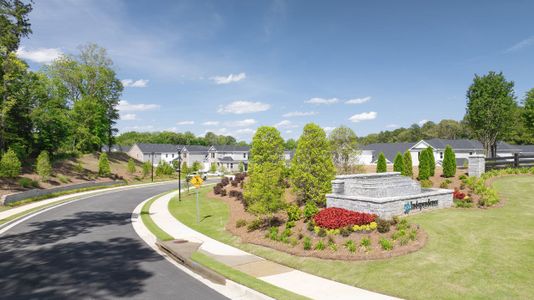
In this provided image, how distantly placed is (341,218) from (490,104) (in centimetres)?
2738

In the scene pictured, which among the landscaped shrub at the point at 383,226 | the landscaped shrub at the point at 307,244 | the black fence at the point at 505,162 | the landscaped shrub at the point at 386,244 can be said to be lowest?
the landscaped shrub at the point at 307,244

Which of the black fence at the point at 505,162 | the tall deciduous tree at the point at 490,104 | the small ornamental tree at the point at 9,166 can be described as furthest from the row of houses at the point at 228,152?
the small ornamental tree at the point at 9,166

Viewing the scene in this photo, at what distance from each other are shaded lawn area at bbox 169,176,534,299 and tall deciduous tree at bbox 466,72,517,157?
19.7 meters

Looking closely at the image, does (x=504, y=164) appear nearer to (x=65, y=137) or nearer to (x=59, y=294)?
(x=59, y=294)

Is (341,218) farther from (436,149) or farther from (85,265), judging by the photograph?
(436,149)

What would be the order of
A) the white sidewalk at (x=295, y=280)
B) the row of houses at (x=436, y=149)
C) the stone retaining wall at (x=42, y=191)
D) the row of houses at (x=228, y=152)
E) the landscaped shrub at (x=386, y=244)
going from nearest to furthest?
the white sidewalk at (x=295, y=280) → the landscaped shrub at (x=386, y=244) → the stone retaining wall at (x=42, y=191) → the row of houses at (x=436, y=149) → the row of houses at (x=228, y=152)

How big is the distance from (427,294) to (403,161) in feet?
65.9

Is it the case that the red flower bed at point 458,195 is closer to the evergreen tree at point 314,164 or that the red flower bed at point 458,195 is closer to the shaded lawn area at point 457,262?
the shaded lawn area at point 457,262

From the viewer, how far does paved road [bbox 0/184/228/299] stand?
33.0 feet

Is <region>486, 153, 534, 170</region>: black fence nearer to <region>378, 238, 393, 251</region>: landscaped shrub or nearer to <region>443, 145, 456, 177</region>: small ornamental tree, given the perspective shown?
<region>443, 145, 456, 177</region>: small ornamental tree

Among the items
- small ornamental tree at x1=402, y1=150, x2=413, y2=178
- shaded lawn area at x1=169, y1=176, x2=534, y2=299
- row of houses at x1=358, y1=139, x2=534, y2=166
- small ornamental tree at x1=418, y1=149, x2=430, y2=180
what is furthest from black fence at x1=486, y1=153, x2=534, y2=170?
row of houses at x1=358, y1=139, x2=534, y2=166

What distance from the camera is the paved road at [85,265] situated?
10.1m

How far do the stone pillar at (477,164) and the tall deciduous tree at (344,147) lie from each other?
11108 millimetres

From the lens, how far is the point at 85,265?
12.7 m
